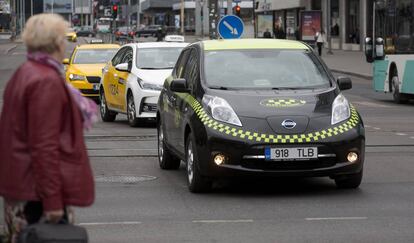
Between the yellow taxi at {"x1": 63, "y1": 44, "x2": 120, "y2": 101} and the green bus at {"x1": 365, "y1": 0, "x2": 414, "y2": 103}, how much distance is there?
6.89m

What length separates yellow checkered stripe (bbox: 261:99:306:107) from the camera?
9.70 metres

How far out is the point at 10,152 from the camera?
14.8ft

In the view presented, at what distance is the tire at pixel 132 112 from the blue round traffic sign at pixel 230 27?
9095 mm

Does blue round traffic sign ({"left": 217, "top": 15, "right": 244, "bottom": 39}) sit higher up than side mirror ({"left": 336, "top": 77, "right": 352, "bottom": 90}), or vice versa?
blue round traffic sign ({"left": 217, "top": 15, "right": 244, "bottom": 39})

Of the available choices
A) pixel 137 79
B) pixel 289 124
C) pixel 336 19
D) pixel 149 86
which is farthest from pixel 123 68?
pixel 336 19

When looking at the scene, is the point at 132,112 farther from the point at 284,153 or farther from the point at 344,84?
the point at 284,153

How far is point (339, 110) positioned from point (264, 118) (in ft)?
2.89

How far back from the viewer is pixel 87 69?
2366 centimetres

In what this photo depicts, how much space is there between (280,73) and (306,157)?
1448 millimetres

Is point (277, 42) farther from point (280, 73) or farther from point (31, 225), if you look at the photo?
point (31, 225)

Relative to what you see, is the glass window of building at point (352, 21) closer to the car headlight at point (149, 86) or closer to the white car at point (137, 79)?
the white car at point (137, 79)

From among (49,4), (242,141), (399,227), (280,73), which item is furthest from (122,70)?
(49,4)

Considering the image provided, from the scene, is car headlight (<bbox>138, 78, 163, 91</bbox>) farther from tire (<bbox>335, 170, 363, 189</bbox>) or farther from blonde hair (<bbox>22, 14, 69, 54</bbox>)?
blonde hair (<bbox>22, 14, 69, 54</bbox>)

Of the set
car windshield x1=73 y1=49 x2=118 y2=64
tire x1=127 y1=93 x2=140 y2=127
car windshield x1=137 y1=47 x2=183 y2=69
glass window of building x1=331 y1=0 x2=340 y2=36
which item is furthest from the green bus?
glass window of building x1=331 y1=0 x2=340 y2=36
